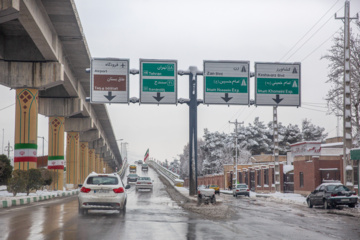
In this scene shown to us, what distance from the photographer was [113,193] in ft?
58.7

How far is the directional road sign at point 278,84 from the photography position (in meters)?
30.6

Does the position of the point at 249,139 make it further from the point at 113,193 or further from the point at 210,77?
the point at 113,193

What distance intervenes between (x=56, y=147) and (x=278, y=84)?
27.0 metres

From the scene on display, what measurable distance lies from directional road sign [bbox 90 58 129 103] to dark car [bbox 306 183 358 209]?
1257 centimetres

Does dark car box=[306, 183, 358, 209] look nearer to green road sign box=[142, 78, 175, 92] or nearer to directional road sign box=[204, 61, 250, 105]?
directional road sign box=[204, 61, 250, 105]

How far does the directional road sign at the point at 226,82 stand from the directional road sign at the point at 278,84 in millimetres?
823

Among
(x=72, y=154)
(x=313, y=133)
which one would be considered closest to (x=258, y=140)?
(x=313, y=133)

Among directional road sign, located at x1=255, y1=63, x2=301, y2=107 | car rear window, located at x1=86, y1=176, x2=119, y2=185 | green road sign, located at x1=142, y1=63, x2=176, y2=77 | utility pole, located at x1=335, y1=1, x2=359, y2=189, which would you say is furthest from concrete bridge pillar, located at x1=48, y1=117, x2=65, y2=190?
car rear window, located at x1=86, y1=176, x2=119, y2=185

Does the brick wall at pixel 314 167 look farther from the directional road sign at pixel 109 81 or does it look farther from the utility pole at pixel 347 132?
the directional road sign at pixel 109 81

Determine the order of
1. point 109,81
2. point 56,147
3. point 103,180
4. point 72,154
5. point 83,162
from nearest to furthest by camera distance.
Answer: point 103,180 → point 109,81 → point 56,147 → point 72,154 → point 83,162

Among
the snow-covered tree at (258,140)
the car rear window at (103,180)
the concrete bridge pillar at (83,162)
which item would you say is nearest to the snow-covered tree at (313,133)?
the snow-covered tree at (258,140)

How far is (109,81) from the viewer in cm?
2989

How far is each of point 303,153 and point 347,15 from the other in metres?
21.3

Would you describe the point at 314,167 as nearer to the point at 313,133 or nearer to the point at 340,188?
the point at 340,188
